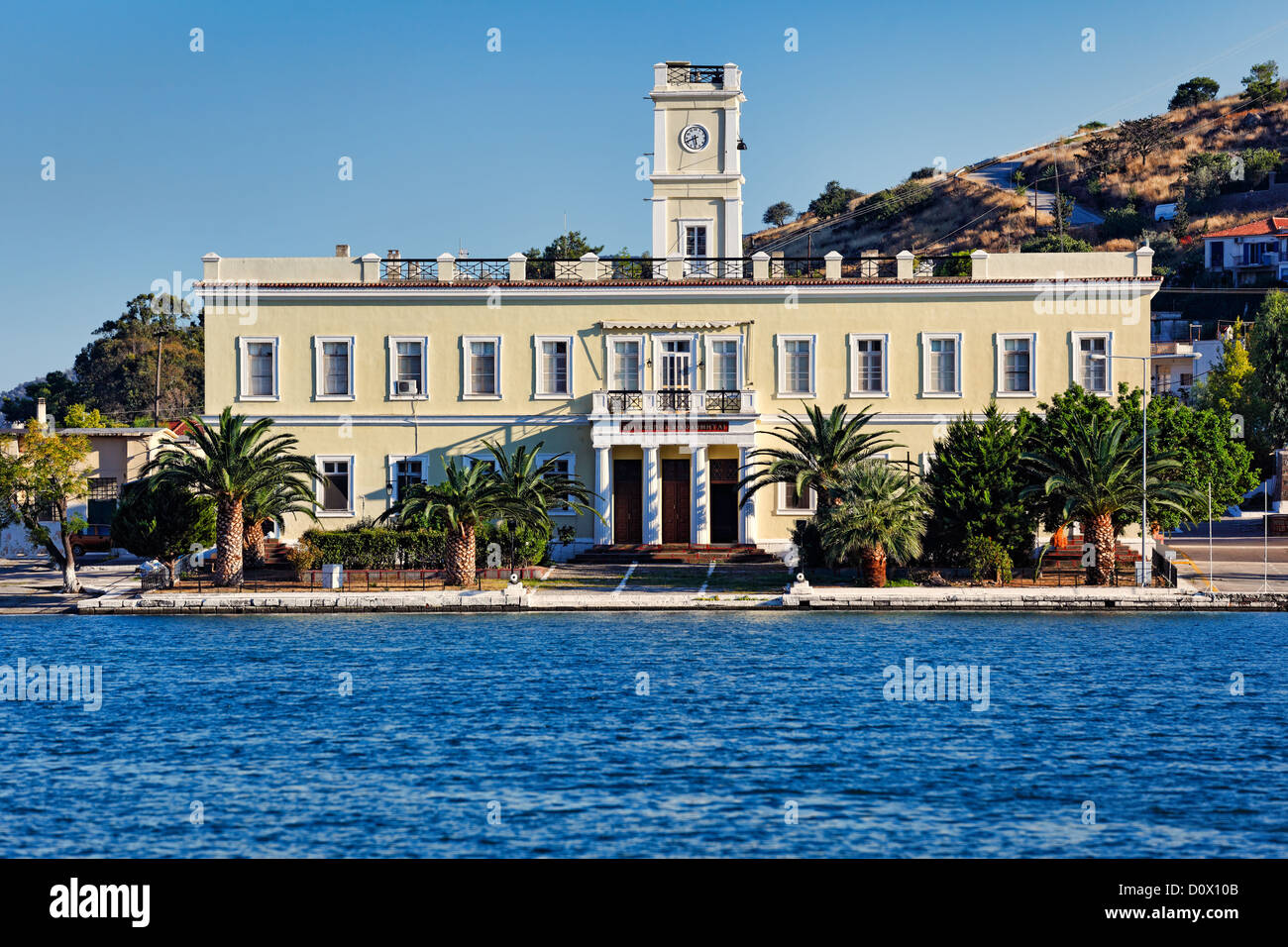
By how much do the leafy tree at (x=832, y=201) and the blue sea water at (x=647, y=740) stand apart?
121 metres

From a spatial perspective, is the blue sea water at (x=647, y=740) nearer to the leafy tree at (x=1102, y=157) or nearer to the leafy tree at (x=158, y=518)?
the leafy tree at (x=158, y=518)

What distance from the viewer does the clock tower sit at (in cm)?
5634

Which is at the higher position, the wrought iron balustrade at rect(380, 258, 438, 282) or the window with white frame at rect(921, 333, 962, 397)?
the wrought iron balustrade at rect(380, 258, 438, 282)

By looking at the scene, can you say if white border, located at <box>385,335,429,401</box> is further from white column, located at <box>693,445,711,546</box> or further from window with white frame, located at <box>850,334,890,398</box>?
window with white frame, located at <box>850,334,890,398</box>

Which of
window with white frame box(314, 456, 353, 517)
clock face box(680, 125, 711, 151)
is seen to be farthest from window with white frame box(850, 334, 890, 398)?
window with white frame box(314, 456, 353, 517)

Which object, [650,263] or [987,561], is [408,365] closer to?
[650,263]

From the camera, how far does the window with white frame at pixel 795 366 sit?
4972cm

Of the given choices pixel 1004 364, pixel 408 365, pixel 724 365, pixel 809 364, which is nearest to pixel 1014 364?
pixel 1004 364

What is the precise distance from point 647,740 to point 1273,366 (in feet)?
188

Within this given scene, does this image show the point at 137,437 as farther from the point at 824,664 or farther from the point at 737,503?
the point at 824,664

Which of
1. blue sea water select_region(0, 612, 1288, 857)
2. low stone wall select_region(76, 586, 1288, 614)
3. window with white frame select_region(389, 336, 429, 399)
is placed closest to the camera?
blue sea water select_region(0, 612, 1288, 857)

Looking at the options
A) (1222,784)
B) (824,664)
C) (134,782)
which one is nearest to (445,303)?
(824,664)

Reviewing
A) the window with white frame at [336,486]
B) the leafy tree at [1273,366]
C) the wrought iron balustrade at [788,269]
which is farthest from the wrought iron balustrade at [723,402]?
the leafy tree at [1273,366]

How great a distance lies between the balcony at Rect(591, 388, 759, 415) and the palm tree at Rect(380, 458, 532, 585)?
27.1 feet
